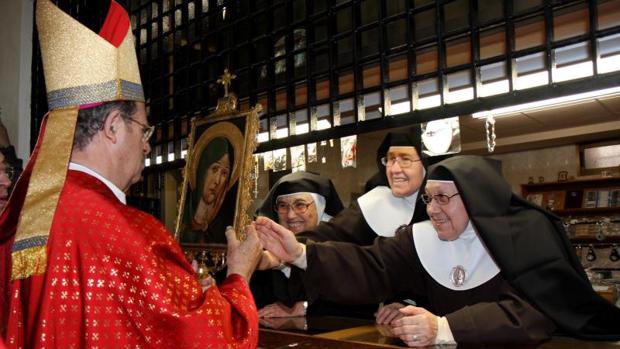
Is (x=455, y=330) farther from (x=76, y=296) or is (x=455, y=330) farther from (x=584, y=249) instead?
(x=584, y=249)

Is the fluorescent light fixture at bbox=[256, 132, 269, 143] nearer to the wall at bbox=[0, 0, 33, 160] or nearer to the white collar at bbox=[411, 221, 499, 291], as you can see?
the white collar at bbox=[411, 221, 499, 291]

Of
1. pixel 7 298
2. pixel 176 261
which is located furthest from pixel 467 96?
pixel 7 298

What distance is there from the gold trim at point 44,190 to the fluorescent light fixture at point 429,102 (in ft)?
5.39

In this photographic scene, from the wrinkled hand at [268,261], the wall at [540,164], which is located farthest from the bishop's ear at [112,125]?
the wall at [540,164]

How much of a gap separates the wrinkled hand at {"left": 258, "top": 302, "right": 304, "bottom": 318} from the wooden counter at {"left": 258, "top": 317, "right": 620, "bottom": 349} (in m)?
0.47

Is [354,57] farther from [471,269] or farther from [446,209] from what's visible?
[471,269]

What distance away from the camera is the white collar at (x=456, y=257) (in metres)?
2.51

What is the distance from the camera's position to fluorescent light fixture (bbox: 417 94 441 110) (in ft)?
8.81

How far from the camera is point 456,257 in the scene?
2.61 m

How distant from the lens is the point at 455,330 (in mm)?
2178

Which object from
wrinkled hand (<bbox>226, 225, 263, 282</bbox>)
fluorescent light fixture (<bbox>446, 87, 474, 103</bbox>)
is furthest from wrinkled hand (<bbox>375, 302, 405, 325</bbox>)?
fluorescent light fixture (<bbox>446, 87, 474, 103</bbox>)

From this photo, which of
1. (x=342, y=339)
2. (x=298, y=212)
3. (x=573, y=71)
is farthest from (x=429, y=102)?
(x=298, y=212)

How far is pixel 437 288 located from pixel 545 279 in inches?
22.4

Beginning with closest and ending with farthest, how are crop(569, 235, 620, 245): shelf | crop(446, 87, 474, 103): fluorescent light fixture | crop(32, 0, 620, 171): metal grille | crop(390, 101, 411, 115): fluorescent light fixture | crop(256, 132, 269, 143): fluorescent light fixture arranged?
crop(32, 0, 620, 171): metal grille
crop(446, 87, 474, 103): fluorescent light fixture
crop(390, 101, 411, 115): fluorescent light fixture
crop(256, 132, 269, 143): fluorescent light fixture
crop(569, 235, 620, 245): shelf
